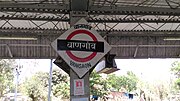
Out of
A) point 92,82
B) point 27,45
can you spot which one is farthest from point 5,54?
point 92,82

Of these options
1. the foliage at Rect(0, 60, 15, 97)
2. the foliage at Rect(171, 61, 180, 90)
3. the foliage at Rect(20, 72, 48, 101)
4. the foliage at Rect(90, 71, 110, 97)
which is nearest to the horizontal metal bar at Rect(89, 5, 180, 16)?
the foliage at Rect(90, 71, 110, 97)

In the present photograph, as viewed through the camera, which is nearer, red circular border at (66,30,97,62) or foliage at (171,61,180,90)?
red circular border at (66,30,97,62)

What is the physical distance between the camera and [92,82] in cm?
1853

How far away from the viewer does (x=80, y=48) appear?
357 centimetres

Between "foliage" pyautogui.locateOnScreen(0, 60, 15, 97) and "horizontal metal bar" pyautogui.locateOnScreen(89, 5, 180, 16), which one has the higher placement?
"horizontal metal bar" pyautogui.locateOnScreen(89, 5, 180, 16)

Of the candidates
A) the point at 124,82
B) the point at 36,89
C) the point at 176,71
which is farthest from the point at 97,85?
the point at 176,71

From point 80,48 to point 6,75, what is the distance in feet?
65.2

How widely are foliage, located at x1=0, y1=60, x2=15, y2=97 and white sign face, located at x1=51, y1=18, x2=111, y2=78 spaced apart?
18148 mm

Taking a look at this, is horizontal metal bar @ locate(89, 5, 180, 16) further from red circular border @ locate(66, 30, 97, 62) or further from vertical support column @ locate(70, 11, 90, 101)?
red circular border @ locate(66, 30, 97, 62)

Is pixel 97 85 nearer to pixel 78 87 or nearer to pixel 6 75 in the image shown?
pixel 6 75

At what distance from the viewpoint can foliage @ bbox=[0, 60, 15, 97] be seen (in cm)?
2095

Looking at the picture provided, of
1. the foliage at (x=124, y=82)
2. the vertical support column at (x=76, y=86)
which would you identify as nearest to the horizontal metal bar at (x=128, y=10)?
the vertical support column at (x=76, y=86)

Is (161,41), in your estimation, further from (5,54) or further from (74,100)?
(74,100)

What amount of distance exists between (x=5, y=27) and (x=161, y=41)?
510 cm
